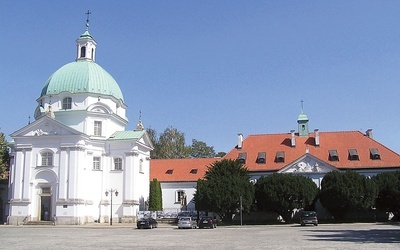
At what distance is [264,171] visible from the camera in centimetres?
6025

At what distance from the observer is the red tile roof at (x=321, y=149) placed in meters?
58.4

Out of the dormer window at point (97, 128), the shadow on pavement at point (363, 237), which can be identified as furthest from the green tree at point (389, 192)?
the dormer window at point (97, 128)

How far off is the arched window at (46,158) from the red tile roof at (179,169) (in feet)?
55.3

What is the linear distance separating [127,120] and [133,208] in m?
13.5

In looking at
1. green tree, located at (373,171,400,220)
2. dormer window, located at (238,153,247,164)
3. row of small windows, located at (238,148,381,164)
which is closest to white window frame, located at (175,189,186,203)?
dormer window, located at (238,153,247,164)

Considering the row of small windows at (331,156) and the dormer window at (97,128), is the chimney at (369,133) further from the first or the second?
the dormer window at (97,128)

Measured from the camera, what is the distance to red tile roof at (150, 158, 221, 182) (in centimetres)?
6562

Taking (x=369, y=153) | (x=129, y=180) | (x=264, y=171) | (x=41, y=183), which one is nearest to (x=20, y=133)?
(x=41, y=183)

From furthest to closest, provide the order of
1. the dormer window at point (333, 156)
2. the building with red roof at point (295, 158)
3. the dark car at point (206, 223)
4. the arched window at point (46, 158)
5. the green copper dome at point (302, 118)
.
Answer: the green copper dome at point (302, 118) < the dormer window at point (333, 156) < the building with red roof at point (295, 158) < the arched window at point (46, 158) < the dark car at point (206, 223)

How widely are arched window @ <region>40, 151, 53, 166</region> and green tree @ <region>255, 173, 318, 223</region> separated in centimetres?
2479

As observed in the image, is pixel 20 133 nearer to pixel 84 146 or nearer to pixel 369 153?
pixel 84 146

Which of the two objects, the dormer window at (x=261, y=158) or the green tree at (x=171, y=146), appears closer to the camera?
the dormer window at (x=261, y=158)

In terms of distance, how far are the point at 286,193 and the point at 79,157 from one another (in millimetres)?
23948

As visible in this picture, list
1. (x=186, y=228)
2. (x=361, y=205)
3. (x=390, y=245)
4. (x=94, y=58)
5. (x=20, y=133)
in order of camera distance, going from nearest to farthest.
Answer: (x=390, y=245) → (x=186, y=228) → (x=361, y=205) → (x=20, y=133) → (x=94, y=58)
